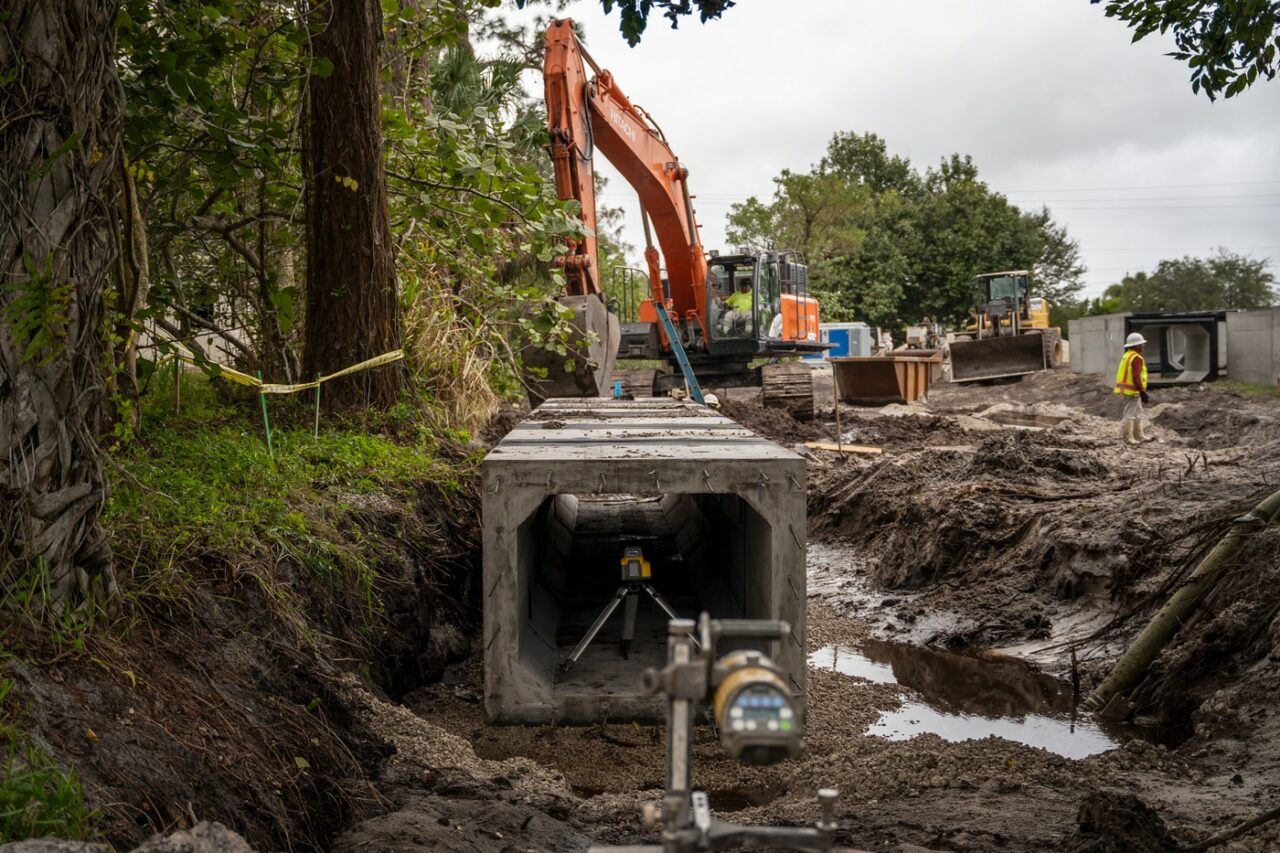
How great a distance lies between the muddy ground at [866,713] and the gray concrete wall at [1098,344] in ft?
61.0

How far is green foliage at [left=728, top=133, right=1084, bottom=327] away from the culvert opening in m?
46.7

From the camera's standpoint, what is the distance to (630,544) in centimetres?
843

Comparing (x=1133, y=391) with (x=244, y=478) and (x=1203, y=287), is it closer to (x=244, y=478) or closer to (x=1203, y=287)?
(x=244, y=478)

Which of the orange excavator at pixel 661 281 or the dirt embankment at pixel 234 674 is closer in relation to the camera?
the dirt embankment at pixel 234 674

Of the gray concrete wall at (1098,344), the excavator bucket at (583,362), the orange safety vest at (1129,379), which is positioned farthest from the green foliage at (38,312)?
the gray concrete wall at (1098,344)

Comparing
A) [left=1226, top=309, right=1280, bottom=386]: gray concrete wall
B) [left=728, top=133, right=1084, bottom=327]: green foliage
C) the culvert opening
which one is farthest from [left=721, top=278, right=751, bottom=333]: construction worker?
[left=728, top=133, right=1084, bottom=327]: green foliage

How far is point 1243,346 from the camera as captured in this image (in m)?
25.5

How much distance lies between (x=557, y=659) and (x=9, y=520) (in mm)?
4196

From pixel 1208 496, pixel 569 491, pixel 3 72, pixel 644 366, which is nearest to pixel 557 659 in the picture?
pixel 569 491

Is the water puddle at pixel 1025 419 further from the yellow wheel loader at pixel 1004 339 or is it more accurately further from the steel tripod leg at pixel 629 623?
the steel tripod leg at pixel 629 623

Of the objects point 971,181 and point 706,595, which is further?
point 971,181

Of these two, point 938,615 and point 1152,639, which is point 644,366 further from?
point 1152,639

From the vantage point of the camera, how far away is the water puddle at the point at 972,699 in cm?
664

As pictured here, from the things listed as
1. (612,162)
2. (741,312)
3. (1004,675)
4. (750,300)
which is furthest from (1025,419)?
(1004,675)
